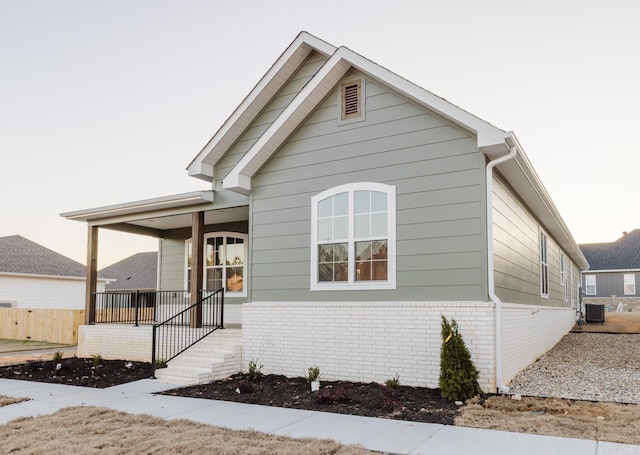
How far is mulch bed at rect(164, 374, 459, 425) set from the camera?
6898 mm

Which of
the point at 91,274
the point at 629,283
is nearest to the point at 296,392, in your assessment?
the point at 91,274

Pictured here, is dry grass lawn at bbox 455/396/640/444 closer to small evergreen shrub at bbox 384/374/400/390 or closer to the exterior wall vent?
small evergreen shrub at bbox 384/374/400/390

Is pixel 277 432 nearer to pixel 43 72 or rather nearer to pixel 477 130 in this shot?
pixel 477 130

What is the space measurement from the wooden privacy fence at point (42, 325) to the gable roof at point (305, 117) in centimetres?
1078

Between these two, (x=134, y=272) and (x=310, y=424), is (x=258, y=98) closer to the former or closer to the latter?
(x=310, y=424)

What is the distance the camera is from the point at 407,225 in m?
8.65

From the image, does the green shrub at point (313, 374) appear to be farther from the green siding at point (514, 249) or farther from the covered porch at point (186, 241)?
the covered porch at point (186, 241)

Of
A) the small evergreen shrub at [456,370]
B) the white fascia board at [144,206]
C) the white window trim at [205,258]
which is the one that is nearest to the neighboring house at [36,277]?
the white fascia board at [144,206]

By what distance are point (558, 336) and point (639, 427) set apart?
36.5 feet

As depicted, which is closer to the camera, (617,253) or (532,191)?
(532,191)

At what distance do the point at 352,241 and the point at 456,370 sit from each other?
287 centimetres

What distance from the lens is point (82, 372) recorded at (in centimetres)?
1073

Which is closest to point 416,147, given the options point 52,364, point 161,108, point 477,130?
point 477,130

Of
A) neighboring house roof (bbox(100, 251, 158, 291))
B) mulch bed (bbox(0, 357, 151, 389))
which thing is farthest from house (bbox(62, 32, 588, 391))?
neighboring house roof (bbox(100, 251, 158, 291))
